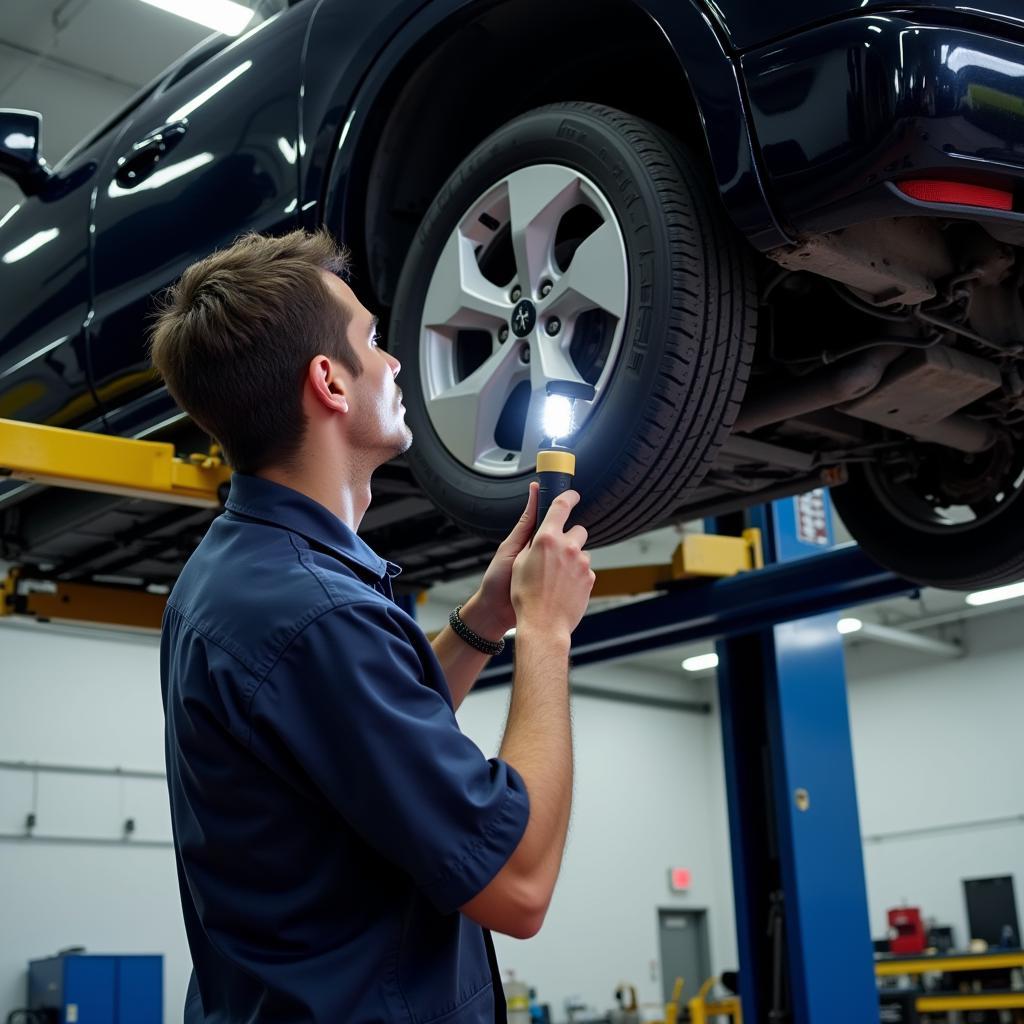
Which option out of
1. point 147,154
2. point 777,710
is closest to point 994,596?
point 777,710

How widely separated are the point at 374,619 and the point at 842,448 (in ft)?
Answer: 6.28

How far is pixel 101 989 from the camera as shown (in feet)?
31.1

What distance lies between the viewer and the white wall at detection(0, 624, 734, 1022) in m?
10.5

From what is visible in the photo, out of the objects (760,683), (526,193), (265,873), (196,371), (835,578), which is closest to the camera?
(265,873)

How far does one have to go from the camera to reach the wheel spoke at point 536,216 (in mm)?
1974

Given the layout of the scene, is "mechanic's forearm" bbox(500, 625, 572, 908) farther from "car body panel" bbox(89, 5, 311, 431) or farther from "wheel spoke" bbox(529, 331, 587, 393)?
"car body panel" bbox(89, 5, 311, 431)

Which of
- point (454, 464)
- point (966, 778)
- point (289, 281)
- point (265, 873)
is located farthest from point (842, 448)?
point (966, 778)

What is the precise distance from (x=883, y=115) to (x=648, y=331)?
1.38 ft

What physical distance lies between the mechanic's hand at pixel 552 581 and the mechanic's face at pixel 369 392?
180 mm

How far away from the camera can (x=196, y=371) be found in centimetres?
118

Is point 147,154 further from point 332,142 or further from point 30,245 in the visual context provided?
point 332,142

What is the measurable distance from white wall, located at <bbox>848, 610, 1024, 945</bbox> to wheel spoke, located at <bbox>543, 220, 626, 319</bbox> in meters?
13.7

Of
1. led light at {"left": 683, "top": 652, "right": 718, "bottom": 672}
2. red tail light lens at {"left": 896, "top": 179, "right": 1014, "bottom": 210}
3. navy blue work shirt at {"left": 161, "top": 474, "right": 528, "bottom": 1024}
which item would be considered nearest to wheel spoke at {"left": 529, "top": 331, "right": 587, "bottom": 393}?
red tail light lens at {"left": 896, "top": 179, "right": 1014, "bottom": 210}

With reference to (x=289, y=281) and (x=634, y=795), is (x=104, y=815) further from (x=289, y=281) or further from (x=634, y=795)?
(x=289, y=281)
